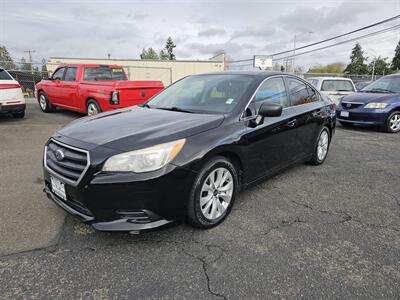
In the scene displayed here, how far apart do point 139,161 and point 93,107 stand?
637 centimetres

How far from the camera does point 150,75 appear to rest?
99.7ft

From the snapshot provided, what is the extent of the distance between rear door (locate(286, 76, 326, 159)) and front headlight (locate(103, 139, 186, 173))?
7.84 feet

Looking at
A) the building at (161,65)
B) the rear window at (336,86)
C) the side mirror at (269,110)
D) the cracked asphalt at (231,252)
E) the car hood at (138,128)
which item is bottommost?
the cracked asphalt at (231,252)

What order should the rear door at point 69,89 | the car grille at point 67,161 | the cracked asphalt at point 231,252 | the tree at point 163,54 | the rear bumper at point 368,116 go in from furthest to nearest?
1. the tree at point 163,54
2. the rear door at point 69,89
3. the rear bumper at point 368,116
4. the car grille at point 67,161
5. the cracked asphalt at point 231,252

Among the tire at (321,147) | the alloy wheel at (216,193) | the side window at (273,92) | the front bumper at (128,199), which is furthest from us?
the tire at (321,147)

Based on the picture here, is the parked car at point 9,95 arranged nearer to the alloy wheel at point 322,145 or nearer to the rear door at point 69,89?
the rear door at point 69,89

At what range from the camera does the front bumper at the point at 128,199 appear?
2250mm

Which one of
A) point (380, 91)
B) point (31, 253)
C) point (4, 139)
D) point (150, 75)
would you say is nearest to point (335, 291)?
point (31, 253)

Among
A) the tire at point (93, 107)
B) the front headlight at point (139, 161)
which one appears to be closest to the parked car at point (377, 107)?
the tire at point (93, 107)

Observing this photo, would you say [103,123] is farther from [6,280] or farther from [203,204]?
[6,280]

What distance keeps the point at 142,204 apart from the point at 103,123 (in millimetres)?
1127

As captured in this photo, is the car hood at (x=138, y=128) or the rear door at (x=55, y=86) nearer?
the car hood at (x=138, y=128)

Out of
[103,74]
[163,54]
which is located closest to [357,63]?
[163,54]

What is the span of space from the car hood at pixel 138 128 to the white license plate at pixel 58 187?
426 mm
